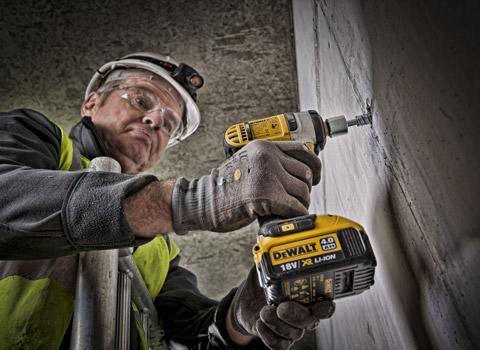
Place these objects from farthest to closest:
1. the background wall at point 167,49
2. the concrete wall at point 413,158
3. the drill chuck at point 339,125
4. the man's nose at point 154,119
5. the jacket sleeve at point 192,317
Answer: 1. the man's nose at point 154,119
2. the background wall at point 167,49
3. the jacket sleeve at point 192,317
4. the drill chuck at point 339,125
5. the concrete wall at point 413,158

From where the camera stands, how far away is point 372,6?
92 cm

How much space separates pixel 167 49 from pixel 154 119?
447 millimetres

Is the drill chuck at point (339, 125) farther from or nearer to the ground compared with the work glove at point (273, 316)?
farther from the ground

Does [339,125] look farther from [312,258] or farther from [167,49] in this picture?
[167,49]

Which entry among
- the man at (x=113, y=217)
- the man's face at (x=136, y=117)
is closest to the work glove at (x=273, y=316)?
the man at (x=113, y=217)

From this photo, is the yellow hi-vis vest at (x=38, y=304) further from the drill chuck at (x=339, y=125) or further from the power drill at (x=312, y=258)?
the drill chuck at (x=339, y=125)

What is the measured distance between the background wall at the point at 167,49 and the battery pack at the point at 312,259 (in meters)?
1.50

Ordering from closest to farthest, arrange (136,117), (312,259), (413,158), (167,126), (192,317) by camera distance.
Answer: (413,158) → (312,259) → (192,317) → (136,117) → (167,126)

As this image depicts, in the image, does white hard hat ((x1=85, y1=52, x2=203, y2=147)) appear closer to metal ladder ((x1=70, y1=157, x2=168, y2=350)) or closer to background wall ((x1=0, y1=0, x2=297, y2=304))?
background wall ((x1=0, y1=0, x2=297, y2=304))

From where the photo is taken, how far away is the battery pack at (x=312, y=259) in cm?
96

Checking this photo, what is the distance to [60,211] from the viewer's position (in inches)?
38.9

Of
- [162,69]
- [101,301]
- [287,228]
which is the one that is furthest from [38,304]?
[162,69]

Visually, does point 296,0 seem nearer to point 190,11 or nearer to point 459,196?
point 190,11

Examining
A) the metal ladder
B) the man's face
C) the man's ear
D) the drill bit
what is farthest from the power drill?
the man's ear
